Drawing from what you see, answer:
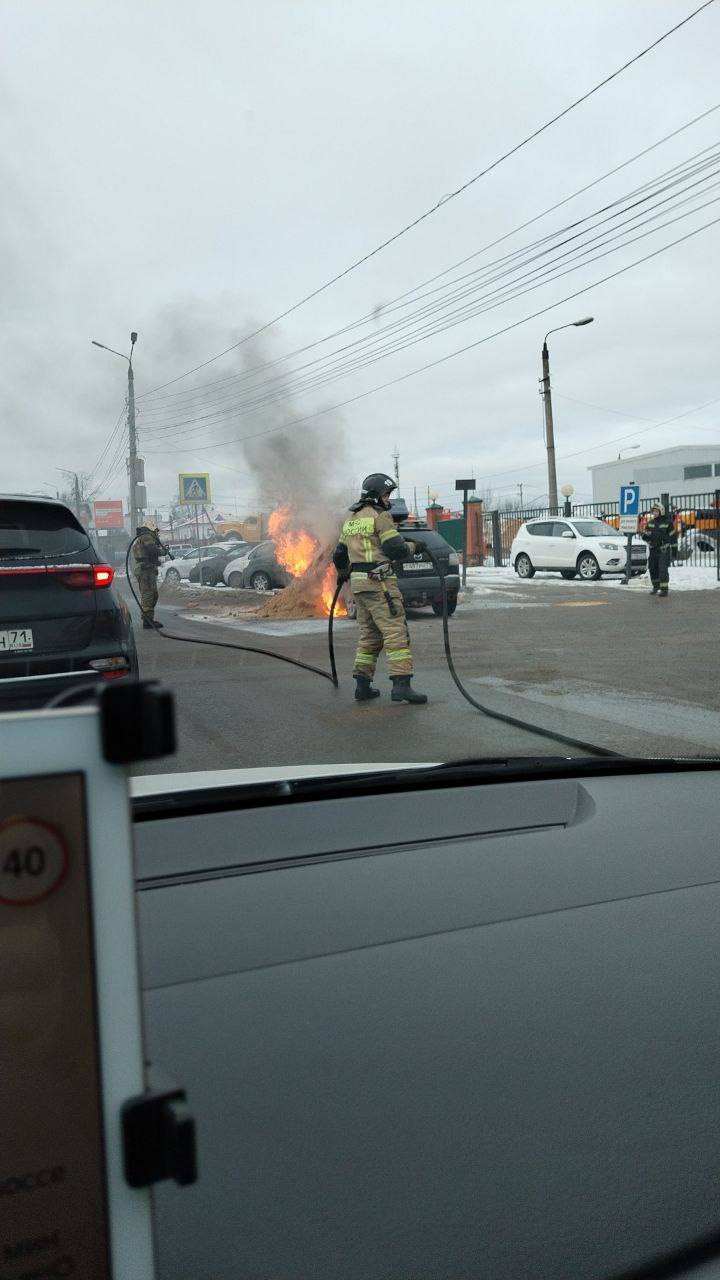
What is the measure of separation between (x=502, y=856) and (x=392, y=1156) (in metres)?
1.16

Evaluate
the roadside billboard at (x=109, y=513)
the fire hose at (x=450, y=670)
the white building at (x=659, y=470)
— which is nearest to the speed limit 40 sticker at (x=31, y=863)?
the fire hose at (x=450, y=670)

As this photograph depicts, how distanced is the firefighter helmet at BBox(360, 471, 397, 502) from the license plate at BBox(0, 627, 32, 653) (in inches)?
172

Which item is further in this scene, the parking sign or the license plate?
the parking sign

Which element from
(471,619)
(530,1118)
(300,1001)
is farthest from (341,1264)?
(471,619)

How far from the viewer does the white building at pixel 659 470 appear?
86.1 meters

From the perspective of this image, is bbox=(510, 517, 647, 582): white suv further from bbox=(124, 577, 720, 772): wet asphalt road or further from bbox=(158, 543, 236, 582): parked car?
bbox=(158, 543, 236, 582): parked car

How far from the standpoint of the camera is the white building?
282 ft

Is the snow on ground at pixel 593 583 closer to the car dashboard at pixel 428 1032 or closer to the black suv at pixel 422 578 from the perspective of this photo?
the black suv at pixel 422 578

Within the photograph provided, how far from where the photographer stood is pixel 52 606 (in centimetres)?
522

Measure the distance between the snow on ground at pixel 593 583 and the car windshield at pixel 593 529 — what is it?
1.14 meters

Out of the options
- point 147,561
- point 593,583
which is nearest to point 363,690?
point 147,561

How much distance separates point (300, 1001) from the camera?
1.88m

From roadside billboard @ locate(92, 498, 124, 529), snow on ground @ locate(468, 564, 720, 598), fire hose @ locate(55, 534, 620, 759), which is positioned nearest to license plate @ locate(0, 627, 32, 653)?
fire hose @ locate(55, 534, 620, 759)

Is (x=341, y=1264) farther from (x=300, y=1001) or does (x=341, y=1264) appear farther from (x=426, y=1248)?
(x=300, y=1001)
